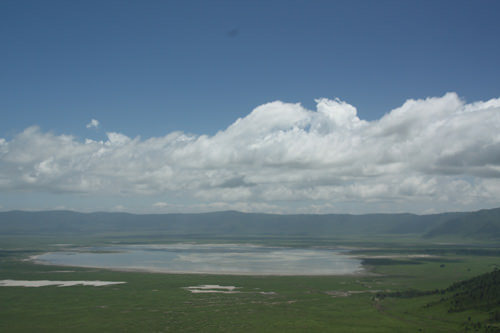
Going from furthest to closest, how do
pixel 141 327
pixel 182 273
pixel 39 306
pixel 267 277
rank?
pixel 182 273 < pixel 267 277 < pixel 39 306 < pixel 141 327

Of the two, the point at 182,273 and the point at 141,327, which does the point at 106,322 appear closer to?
the point at 141,327

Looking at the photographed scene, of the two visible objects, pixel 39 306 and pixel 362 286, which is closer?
pixel 39 306

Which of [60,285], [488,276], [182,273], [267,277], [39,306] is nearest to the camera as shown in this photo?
[39,306]

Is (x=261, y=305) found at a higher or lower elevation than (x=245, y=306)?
lower

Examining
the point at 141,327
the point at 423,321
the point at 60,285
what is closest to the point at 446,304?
the point at 423,321

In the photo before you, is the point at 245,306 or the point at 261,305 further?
the point at 261,305

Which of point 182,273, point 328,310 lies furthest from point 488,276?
point 182,273

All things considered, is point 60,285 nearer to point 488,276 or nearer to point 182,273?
point 182,273
